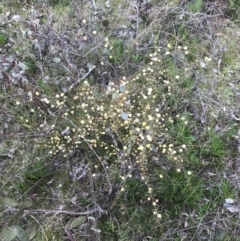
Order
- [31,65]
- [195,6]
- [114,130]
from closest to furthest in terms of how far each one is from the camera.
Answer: [114,130]
[31,65]
[195,6]

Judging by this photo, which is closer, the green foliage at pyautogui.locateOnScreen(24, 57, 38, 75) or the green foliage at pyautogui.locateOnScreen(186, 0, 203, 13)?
the green foliage at pyautogui.locateOnScreen(24, 57, 38, 75)

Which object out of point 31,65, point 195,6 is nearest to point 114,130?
point 31,65

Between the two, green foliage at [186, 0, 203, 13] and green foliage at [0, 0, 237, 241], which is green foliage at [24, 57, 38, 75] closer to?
green foliage at [0, 0, 237, 241]

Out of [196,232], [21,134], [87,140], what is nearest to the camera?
[196,232]

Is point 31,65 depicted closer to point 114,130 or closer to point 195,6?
point 114,130

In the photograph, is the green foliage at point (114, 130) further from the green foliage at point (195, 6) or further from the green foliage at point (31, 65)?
the green foliage at point (195, 6)

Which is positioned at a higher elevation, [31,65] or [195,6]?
[195,6]

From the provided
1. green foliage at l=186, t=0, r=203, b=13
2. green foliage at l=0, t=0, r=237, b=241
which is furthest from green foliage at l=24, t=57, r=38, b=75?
green foliage at l=186, t=0, r=203, b=13

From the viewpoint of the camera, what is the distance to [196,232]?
2.20 m

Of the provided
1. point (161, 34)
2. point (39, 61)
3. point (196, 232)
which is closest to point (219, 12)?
point (161, 34)

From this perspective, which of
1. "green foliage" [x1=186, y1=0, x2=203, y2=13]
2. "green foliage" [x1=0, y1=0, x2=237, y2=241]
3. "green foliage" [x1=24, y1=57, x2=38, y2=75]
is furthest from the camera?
"green foliage" [x1=186, y1=0, x2=203, y2=13]

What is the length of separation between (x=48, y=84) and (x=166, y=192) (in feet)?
3.41

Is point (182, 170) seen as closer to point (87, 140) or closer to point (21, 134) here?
point (87, 140)

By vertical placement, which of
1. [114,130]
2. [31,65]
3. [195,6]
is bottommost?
[114,130]
